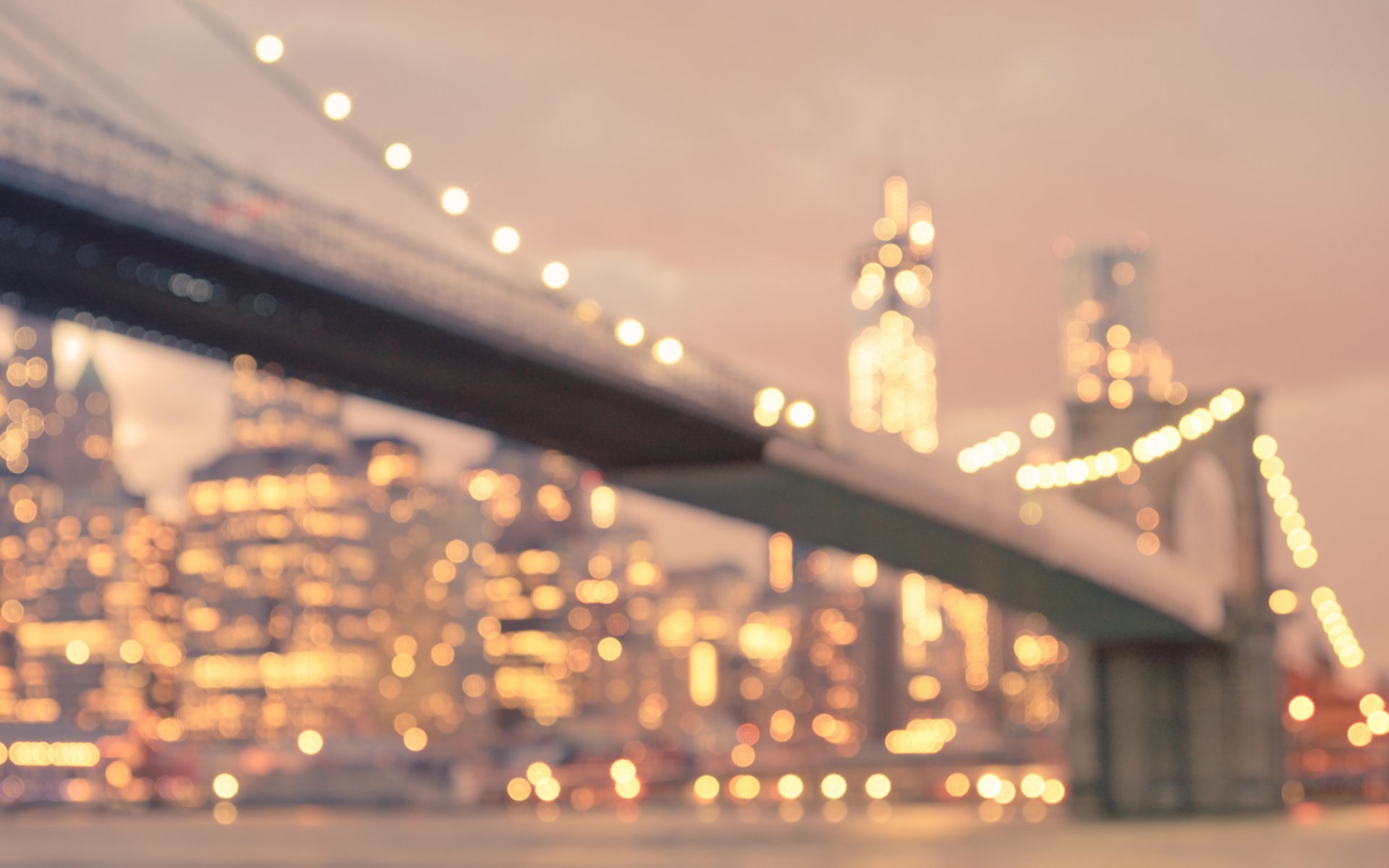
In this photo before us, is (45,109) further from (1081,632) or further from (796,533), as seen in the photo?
(1081,632)

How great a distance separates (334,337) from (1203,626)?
34.4 m

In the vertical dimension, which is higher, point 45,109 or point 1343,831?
point 45,109

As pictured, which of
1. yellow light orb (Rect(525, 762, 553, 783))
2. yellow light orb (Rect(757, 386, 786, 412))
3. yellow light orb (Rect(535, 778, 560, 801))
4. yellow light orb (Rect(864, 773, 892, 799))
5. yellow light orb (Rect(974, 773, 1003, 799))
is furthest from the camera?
yellow light orb (Rect(525, 762, 553, 783))

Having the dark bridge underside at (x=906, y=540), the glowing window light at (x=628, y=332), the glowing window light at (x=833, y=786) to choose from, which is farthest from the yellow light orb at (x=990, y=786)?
the glowing window light at (x=628, y=332)

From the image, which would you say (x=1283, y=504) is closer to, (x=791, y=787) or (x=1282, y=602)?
(x=1282, y=602)

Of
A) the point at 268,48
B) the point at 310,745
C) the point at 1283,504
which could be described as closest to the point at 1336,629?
the point at 1283,504

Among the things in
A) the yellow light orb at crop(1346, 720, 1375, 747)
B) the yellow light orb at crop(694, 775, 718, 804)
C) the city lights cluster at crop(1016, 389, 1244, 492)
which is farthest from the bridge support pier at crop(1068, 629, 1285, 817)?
the yellow light orb at crop(694, 775, 718, 804)

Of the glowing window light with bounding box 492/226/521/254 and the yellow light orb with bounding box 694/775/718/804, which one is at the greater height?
the glowing window light with bounding box 492/226/521/254

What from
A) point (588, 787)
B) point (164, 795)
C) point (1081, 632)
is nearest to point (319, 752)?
point (164, 795)

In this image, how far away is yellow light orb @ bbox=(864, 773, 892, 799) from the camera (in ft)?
436

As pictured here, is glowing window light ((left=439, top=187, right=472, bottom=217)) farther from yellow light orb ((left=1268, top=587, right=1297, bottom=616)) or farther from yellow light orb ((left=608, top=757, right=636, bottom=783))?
yellow light orb ((left=608, top=757, right=636, bottom=783))

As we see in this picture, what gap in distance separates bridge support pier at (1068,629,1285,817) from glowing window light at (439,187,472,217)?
38.6m

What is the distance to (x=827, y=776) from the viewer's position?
136m

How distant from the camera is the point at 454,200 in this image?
31812mm
